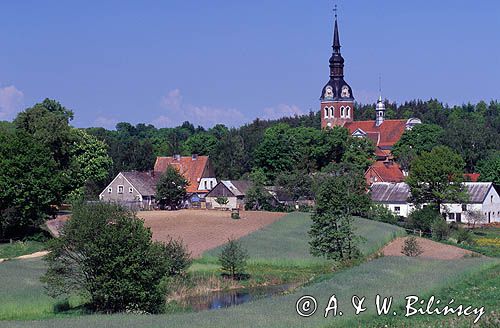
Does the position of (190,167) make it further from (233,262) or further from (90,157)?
(233,262)

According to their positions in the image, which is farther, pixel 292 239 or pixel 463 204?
pixel 463 204

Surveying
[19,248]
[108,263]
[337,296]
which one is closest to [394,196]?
[19,248]

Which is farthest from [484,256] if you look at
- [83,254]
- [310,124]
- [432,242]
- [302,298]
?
[310,124]

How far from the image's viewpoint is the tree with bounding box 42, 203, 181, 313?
3688cm

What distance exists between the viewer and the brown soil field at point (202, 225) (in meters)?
62.3

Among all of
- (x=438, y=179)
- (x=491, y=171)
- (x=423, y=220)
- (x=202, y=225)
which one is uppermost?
(x=491, y=171)

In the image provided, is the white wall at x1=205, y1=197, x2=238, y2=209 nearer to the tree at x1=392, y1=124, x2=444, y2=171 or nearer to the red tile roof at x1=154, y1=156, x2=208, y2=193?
the red tile roof at x1=154, y1=156, x2=208, y2=193

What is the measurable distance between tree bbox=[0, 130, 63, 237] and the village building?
2198cm

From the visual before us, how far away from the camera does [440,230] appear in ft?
218

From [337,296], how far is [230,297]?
9620 millimetres

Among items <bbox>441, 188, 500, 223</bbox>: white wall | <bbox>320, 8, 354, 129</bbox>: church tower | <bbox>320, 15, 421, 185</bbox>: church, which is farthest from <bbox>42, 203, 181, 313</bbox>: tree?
<bbox>320, 8, 354, 129</bbox>: church tower

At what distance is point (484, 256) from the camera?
56.9 metres

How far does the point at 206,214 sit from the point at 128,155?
5575 cm

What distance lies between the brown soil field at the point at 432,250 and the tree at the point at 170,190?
1076 inches
